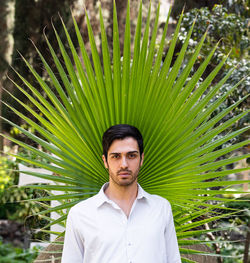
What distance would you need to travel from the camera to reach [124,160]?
1444mm

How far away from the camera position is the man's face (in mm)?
1449

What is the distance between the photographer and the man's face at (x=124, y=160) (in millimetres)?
1449

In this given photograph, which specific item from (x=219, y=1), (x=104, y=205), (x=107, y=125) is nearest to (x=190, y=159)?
(x=107, y=125)

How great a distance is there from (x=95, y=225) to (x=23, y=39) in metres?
5.90

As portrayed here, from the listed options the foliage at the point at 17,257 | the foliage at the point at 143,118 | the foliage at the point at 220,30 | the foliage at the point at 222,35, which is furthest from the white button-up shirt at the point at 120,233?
the foliage at the point at 17,257

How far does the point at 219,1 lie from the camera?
16.7ft

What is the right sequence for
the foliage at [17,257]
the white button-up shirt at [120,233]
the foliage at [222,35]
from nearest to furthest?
1. the white button-up shirt at [120,233]
2. the foliage at [222,35]
3. the foliage at [17,257]

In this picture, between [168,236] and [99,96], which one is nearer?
[168,236]

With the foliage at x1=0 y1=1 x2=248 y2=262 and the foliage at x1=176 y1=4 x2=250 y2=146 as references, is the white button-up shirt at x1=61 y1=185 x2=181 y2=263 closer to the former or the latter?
the foliage at x1=0 y1=1 x2=248 y2=262

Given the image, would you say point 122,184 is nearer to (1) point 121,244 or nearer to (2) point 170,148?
(1) point 121,244

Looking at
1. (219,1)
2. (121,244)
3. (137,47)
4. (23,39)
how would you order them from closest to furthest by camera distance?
(121,244) < (137,47) < (219,1) < (23,39)

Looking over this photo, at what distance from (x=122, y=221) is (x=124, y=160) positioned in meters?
0.21

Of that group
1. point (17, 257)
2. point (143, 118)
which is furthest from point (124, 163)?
point (17, 257)

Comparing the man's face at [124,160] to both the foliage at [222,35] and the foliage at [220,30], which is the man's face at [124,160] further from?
the foliage at [220,30]
